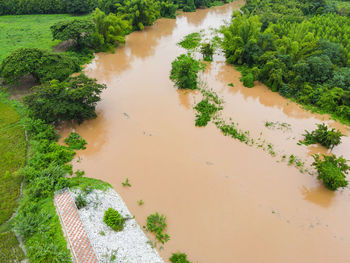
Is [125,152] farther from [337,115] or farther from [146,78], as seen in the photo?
[337,115]

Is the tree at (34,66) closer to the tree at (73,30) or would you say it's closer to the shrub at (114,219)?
the tree at (73,30)

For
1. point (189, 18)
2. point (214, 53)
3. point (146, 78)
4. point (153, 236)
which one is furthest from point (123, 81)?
point (189, 18)

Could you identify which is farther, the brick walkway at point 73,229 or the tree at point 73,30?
the tree at point 73,30

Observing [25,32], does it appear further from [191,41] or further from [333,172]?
[333,172]

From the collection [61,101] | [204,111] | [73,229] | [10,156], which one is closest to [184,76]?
[204,111]

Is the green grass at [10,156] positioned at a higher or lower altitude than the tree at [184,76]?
lower

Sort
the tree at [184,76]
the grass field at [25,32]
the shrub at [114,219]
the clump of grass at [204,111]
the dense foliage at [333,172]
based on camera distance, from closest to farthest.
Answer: the shrub at [114,219], the dense foliage at [333,172], the clump of grass at [204,111], the tree at [184,76], the grass field at [25,32]

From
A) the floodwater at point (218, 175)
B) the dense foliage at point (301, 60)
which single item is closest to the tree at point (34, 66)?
the floodwater at point (218, 175)

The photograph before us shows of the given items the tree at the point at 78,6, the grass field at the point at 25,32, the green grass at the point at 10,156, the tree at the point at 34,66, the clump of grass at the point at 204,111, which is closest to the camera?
the green grass at the point at 10,156
